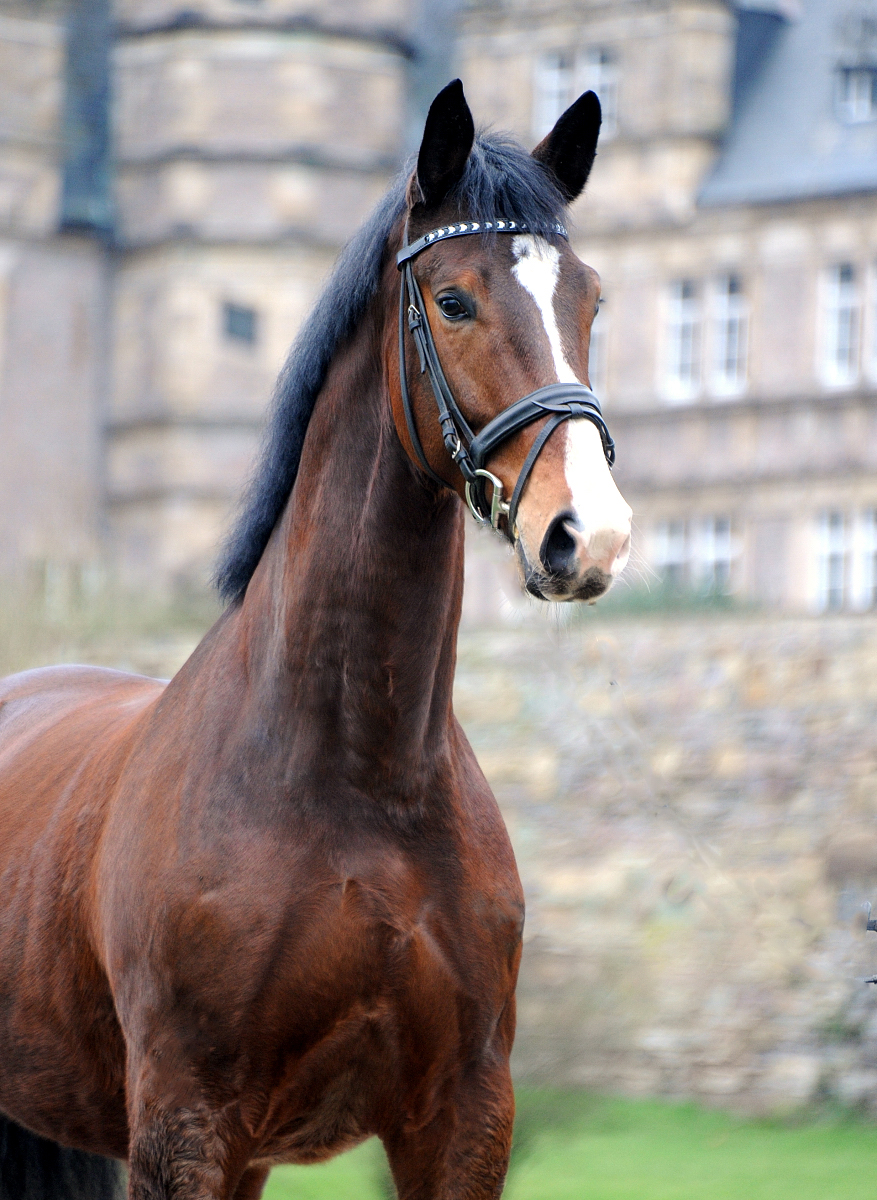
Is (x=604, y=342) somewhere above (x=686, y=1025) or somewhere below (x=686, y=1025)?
above

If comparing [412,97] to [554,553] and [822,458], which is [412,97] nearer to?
[822,458]

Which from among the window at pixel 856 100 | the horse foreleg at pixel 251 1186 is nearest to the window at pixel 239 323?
the window at pixel 856 100

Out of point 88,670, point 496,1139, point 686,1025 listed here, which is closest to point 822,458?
point 686,1025

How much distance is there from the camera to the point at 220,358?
100ft

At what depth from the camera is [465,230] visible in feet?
10.3

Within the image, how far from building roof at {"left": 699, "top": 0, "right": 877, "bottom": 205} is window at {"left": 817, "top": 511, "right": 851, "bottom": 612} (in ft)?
16.0

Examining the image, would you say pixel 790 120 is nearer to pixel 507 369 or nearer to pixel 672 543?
pixel 672 543

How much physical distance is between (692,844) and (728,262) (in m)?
15.9

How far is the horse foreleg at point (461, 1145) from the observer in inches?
134

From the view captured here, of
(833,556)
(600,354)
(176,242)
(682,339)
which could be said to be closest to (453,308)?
(833,556)

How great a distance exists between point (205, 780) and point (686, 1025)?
8604 millimetres

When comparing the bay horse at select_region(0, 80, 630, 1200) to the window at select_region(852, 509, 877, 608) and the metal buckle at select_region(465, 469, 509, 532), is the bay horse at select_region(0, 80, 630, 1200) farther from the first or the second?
the window at select_region(852, 509, 877, 608)

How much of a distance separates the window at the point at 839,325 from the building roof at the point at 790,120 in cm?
128

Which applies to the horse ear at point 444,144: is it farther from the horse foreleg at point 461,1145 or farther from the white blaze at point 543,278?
the horse foreleg at point 461,1145
